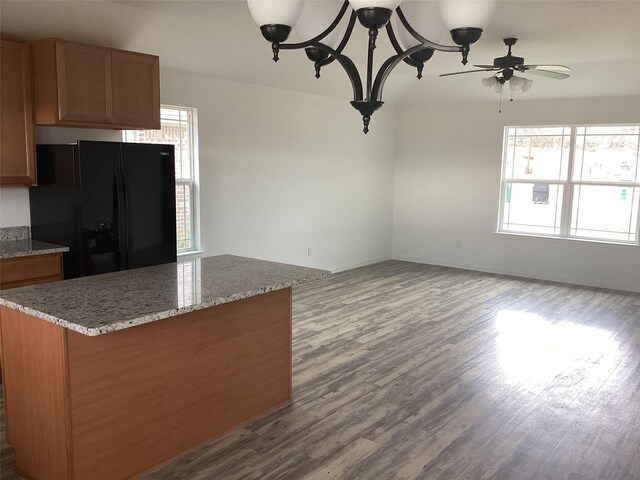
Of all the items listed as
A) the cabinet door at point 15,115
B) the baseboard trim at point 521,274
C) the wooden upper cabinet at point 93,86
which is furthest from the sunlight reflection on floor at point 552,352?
the cabinet door at point 15,115

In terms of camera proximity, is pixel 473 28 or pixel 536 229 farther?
pixel 536 229

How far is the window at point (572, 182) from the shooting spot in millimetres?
6625

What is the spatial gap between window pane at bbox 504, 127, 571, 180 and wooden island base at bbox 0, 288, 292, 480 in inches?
214

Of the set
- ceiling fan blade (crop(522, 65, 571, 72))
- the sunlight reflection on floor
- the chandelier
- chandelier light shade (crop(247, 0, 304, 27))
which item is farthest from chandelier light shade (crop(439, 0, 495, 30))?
ceiling fan blade (crop(522, 65, 571, 72))

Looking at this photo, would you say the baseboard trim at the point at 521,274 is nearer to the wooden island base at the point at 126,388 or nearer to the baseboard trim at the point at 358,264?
the baseboard trim at the point at 358,264

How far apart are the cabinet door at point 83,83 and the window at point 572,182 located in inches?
213

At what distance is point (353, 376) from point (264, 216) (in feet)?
9.46

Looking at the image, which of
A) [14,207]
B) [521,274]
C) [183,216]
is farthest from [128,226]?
[521,274]

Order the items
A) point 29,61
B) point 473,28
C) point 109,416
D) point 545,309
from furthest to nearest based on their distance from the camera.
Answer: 1. point 545,309
2. point 29,61
3. point 109,416
4. point 473,28

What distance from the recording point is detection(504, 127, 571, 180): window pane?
701 cm

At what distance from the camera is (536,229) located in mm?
→ 7305

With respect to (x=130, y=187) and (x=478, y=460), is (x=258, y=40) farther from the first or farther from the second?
(x=478, y=460)

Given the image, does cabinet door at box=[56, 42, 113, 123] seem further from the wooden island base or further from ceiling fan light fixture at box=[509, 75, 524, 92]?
ceiling fan light fixture at box=[509, 75, 524, 92]

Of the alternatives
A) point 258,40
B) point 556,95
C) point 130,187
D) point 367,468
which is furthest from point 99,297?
point 556,95
